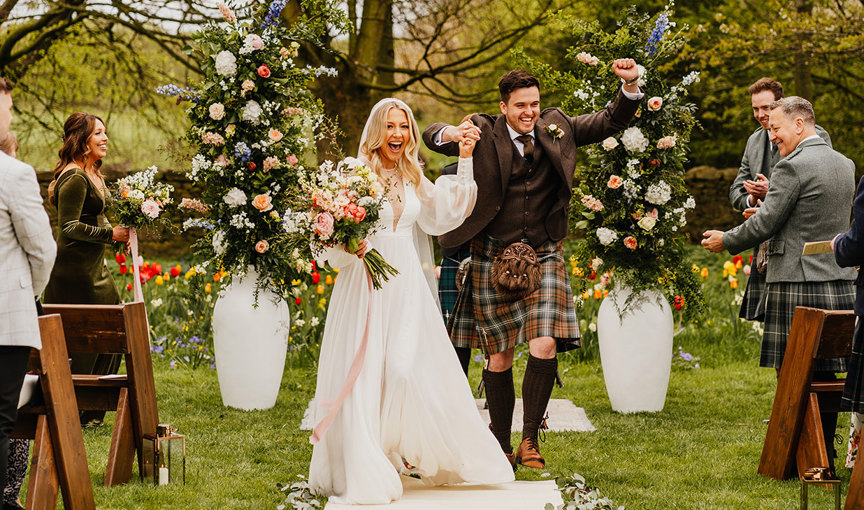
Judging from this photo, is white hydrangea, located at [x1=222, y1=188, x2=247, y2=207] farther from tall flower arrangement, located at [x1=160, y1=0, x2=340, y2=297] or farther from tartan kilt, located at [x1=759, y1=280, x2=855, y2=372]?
tartan kilt, located at [x1=759, y1=280, x2=855, y2=372]

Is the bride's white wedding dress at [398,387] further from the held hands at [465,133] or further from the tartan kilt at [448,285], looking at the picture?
the tartan kilt at [448,285]

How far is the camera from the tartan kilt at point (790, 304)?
18.1ft

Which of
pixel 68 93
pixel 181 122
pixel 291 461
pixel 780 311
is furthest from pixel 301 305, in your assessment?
pixel 68 93

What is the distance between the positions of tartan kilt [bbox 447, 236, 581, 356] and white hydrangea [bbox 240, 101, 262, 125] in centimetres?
215

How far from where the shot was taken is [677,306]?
7.47 meters

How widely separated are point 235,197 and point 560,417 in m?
2.86

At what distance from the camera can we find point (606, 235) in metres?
7.08

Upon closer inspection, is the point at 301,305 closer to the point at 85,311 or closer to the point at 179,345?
the point at 179,345

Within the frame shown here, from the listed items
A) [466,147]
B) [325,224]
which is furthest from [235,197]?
[325,224]

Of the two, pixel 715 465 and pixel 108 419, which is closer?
pixel 715 465

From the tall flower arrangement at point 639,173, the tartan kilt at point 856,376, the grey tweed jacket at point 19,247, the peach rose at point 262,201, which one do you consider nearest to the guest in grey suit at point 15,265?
the grey tweed jacket at point 19,247

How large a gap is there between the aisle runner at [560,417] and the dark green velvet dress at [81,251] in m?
1.48

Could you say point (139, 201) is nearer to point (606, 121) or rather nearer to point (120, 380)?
point (120, 380)

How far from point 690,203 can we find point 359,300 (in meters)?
3.15
